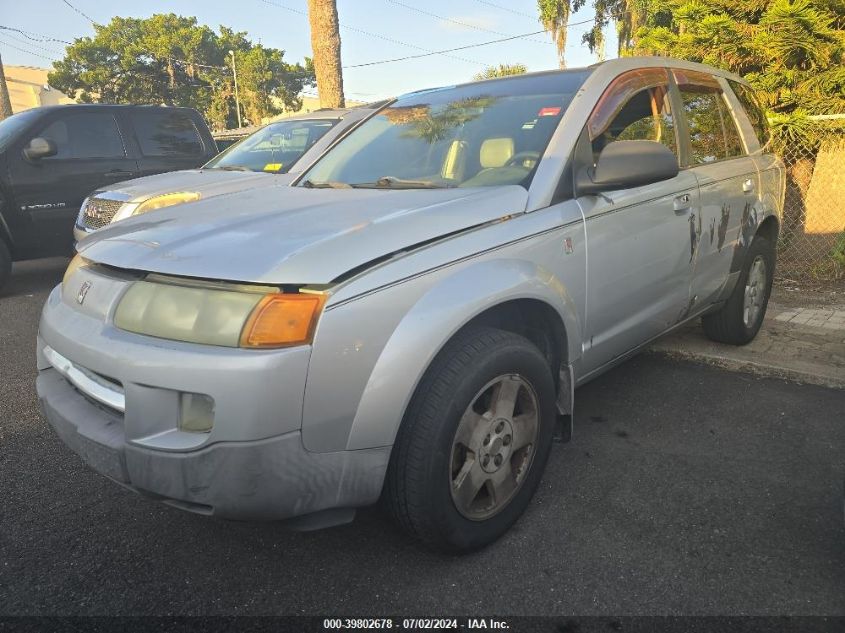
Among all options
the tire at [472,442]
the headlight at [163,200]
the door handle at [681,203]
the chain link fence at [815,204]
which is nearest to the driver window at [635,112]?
the door handle at [681,203]

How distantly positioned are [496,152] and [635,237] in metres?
0.76

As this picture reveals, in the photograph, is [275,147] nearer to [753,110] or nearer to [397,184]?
[397,184]

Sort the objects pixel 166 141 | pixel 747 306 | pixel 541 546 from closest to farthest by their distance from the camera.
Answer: pixel 541 546 → pixel 747 306 → pixel 166 141

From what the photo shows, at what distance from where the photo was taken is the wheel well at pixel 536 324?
240 cm

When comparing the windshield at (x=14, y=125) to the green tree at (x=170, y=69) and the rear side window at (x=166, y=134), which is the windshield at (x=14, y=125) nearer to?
the rear side window at (x=166, y=134)

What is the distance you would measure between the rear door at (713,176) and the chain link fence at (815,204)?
3.42 m

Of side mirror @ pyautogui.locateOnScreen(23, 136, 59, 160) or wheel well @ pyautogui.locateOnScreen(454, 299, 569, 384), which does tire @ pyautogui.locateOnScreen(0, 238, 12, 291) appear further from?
wheel well @ pyautogui.locateOnScreen(454, 299, 569, 384)

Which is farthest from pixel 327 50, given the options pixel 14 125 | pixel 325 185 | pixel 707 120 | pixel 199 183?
pixel 325 185

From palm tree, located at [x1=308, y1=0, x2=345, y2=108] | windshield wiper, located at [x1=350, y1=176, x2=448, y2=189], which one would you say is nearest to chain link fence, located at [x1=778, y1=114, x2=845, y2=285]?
windshield wiper, located at [x1=350, y1=176, x2=448, y2=189]

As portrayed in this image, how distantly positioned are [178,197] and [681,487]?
466cm

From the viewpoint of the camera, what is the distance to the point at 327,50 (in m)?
10.5

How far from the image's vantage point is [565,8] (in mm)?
32531

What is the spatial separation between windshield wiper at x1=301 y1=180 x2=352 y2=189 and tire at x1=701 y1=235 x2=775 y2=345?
2663 mm

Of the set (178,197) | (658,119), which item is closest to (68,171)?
(178,197)
